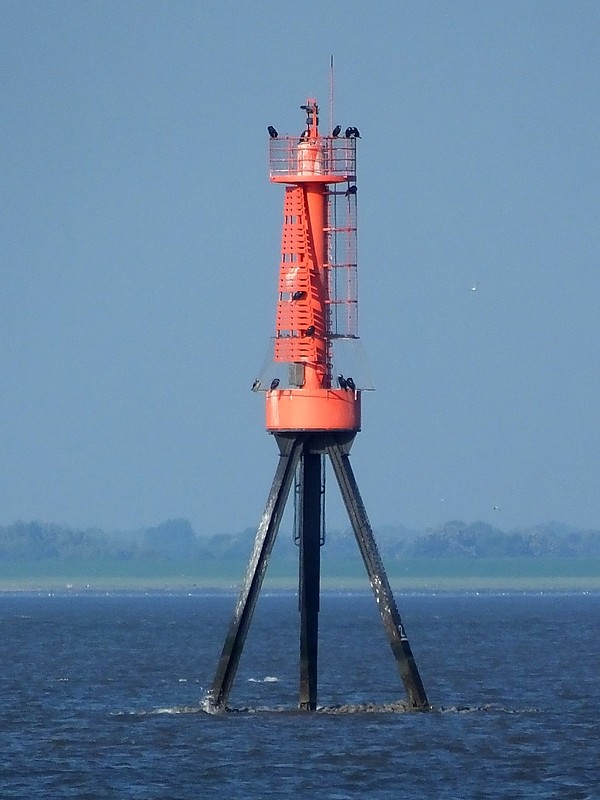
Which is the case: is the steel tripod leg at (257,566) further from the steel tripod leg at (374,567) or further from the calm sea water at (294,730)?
the calm sea water at (294,730)

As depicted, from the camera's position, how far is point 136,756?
41.5m

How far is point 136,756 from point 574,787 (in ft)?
28.3

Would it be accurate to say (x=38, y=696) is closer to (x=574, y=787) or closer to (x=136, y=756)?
(x=136, y=756)

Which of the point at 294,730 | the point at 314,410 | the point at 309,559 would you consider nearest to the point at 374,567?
the point at 309,559

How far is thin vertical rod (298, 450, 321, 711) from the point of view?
153 feet

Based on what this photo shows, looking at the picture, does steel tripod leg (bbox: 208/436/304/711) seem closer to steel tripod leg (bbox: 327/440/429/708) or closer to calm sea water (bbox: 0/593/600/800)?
steel tripod leg (bbox: 327/440/429/708)

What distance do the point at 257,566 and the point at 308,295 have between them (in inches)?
235

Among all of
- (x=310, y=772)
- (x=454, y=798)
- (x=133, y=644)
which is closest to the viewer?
(x=454, y=798)

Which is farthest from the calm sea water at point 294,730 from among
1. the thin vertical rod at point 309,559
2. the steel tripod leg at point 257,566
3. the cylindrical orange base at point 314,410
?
the cylindrical orange base at point 314,410

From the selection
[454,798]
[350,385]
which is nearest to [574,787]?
[454,798]

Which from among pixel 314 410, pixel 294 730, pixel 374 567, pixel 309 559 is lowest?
pixel 294 730

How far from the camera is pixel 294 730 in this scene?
146ft

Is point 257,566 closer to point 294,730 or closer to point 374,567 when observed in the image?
point 374,567

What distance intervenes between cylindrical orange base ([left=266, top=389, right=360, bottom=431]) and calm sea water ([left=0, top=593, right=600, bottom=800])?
631cm
